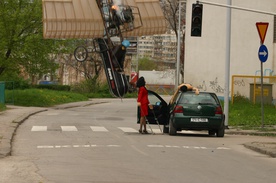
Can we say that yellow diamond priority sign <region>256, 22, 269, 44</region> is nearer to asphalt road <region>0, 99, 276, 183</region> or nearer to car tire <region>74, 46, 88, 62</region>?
asphalt road <region>0, 99, 276, 183</region>

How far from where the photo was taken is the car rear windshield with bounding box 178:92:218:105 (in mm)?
23906

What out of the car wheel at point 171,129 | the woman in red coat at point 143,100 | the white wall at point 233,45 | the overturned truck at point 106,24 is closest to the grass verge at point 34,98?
the overturned truck at point 106,24

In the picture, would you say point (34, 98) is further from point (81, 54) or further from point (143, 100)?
point (143, 100)

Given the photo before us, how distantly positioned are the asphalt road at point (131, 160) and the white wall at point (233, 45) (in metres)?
32.6

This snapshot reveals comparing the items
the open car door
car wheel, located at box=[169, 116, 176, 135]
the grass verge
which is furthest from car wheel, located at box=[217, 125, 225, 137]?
the grass verge

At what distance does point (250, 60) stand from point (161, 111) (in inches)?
1219

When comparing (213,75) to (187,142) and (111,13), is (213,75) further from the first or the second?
(187,142)

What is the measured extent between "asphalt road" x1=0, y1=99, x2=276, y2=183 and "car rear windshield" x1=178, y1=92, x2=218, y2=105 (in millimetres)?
1431

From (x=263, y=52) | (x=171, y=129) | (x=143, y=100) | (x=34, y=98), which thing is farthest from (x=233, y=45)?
(x=171, y=129)

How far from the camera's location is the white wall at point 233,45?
54844 mm

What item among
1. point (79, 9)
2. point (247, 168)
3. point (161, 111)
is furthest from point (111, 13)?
point (247, 168)

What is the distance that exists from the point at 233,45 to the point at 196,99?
32129 mm

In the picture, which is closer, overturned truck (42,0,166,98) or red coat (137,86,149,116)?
red coat (137,86,149,116)

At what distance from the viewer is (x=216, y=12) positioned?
2185 inches
